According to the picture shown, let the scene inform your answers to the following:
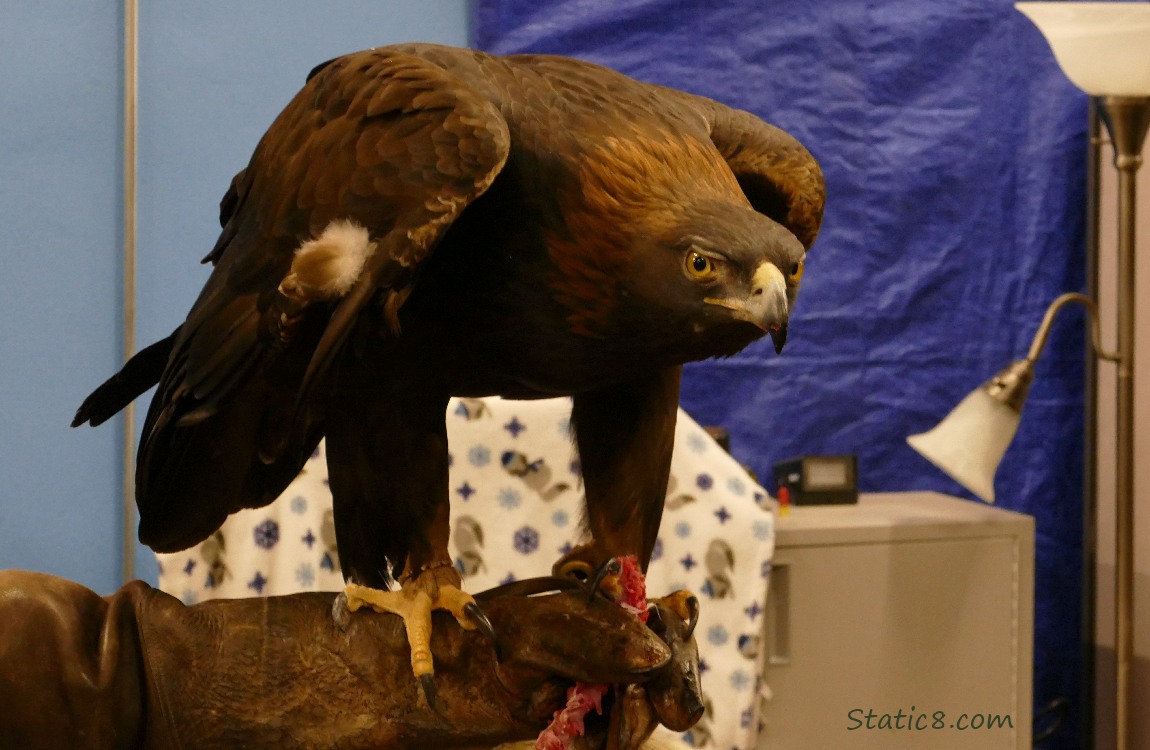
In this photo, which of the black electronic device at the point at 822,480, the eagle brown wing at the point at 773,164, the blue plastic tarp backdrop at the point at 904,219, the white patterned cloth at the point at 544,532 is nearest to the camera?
the eagle brown wing at the point at 773,164

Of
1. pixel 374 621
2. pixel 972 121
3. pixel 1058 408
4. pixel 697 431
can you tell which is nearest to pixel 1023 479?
pixel 1058 408

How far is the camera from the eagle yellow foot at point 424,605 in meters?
1.28

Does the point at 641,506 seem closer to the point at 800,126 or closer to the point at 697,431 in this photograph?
the point at 697,431

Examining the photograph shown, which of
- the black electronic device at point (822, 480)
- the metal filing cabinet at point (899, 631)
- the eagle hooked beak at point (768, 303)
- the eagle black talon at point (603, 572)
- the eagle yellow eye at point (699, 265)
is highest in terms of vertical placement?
the eagle yellow eye at point (699, 265)

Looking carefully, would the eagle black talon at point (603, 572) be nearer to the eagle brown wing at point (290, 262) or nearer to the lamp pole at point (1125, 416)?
the eagle brown wing at point (290, 262)

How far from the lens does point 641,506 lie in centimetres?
139

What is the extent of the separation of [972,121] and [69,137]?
2.12 meters

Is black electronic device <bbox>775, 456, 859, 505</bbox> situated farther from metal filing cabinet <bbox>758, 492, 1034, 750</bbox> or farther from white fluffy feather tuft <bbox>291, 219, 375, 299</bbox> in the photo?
white fluffy feather tuft <bbox>291, 219, 375, 299</bbox>

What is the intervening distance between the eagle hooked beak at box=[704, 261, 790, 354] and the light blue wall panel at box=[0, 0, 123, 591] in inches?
76.7

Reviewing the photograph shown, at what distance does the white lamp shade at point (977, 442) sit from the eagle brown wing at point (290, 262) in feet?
5.36

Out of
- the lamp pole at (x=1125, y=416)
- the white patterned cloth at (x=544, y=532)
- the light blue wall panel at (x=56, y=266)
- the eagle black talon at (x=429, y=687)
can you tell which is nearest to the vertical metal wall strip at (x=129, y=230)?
the light blue wall panel at (x=56, y=266)

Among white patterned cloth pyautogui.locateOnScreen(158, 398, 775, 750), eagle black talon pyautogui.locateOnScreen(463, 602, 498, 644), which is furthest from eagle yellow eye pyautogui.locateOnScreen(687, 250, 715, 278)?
white patterned cloth pyautogui.locateOnScreen(158, 398, 775, 750)

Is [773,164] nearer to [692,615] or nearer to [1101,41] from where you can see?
[692,615]

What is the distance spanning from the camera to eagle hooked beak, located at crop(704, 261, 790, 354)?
102cm
